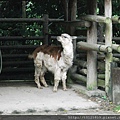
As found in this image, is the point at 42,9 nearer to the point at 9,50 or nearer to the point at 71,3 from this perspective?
the point at 9,50

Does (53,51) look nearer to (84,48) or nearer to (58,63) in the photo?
(58,63)

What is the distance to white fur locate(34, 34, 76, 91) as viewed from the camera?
Result: 792cm

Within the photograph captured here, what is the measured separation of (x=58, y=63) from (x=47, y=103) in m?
1.43

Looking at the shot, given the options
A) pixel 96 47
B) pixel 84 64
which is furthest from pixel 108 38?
pixel 84 64

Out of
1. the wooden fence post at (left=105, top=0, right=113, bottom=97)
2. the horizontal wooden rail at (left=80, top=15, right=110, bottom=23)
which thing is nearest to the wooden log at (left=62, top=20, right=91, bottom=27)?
the horizontal wooden rail at (left=80, top=15, right=110, bottom=23)

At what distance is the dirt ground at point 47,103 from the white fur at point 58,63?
331 millimetres

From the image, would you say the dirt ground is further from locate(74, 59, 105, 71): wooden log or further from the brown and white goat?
locate(74, 59, 105, 71): wooden log

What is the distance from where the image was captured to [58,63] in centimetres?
825

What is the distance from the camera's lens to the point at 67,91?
27.1 feet

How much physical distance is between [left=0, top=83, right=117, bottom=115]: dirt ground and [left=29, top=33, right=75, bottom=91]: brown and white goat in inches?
14.5

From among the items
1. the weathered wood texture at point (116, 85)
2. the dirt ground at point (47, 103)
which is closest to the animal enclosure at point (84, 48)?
the weathered wood texture at point (116, 85)

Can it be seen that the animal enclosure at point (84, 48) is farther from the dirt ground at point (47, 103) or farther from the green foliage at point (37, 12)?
the dirt ground at point (47, 103)

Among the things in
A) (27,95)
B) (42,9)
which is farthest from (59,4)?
(27,95)

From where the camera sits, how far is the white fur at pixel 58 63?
792 centimetres
